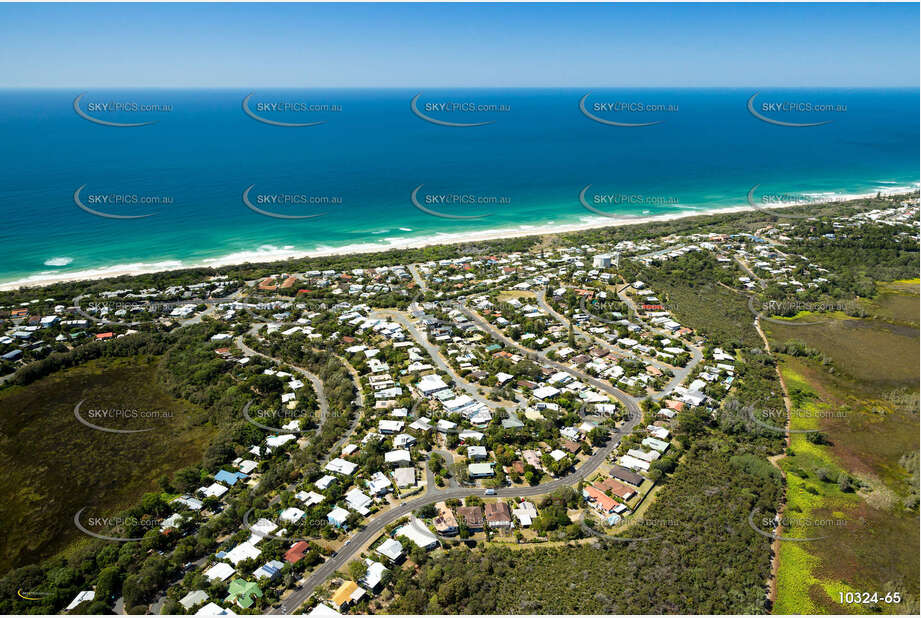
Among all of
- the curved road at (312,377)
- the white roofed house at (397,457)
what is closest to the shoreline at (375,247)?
the curved road at (312,377)

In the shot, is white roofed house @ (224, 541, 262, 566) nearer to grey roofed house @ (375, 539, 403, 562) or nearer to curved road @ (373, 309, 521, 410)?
grey roofed house @ (375, 539, 403, 562)

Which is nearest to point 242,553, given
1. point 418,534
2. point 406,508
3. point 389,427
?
point 406,508

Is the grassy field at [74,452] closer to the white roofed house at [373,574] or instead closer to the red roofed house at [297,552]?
the red roofed house at [297,552]

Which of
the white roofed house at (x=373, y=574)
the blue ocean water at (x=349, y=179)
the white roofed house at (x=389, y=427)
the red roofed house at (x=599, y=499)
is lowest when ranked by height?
the white roofed house at (x=373, y=574)

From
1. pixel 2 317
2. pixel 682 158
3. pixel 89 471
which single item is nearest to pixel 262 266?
pixel 2 317

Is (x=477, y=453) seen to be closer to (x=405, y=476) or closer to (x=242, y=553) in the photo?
(x=405, y=476)

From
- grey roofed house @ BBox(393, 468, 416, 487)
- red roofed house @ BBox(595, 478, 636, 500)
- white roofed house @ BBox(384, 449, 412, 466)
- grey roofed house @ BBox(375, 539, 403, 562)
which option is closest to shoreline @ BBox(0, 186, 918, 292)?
white roofed house @ BBox(384, 449, 412, 466)

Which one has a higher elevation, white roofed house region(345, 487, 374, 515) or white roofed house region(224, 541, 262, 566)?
white roofed house region(345, 487, 374, 515)
